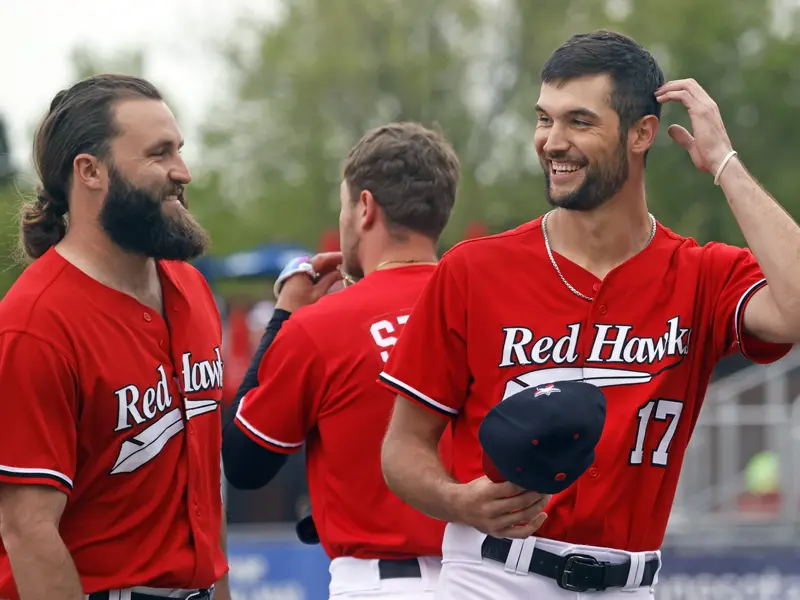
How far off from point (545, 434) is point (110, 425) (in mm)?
1445

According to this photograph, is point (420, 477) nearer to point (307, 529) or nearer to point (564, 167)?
point (564, 167)

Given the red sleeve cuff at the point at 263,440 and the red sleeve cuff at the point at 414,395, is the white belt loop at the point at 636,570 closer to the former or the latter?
the red sleeve cuff at the point at 414,395

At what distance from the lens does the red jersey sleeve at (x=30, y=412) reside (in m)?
3.71

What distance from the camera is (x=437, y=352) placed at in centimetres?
373

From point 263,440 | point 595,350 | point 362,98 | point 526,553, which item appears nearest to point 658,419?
point 595,350

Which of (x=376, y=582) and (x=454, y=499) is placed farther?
(x=376, y=582)

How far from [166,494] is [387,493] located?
0.79m

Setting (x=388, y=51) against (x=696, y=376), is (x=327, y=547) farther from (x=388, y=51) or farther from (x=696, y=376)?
(x=388, y=51)

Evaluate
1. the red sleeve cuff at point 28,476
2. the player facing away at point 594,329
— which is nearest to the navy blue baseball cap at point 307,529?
the player facing away at point 594,329

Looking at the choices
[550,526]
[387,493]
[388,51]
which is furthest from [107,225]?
[388,51]

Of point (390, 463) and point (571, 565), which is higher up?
point (390, 463)

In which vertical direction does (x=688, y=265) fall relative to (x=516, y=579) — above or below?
above

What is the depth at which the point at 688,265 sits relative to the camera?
151 inches

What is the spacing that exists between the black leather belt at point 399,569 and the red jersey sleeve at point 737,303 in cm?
130
